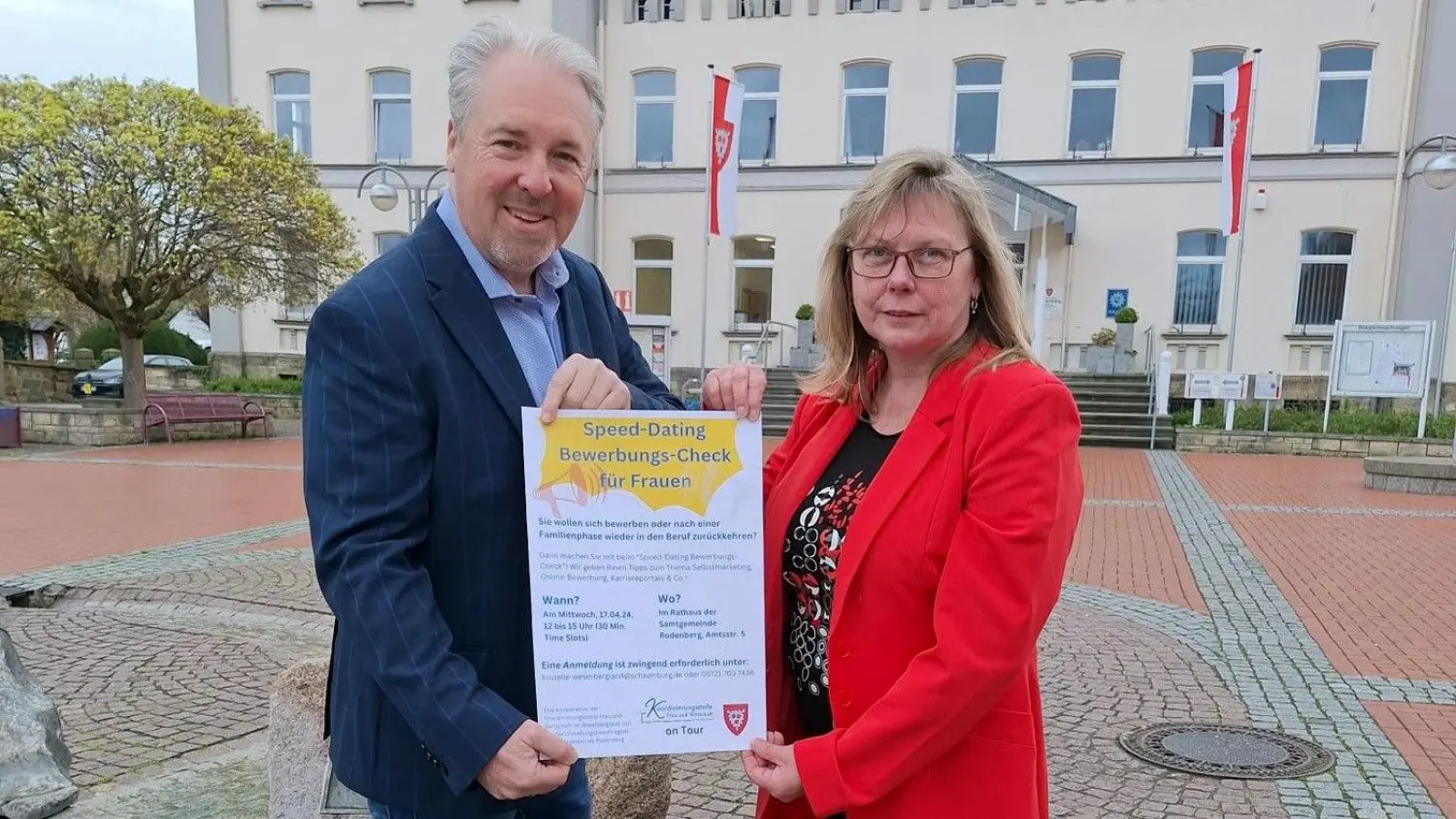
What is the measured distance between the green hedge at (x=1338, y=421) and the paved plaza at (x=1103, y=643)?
526 centimetres

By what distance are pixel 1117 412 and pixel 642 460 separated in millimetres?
16757

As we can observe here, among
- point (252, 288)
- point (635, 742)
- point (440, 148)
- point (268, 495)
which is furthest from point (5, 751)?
point (440, 148)

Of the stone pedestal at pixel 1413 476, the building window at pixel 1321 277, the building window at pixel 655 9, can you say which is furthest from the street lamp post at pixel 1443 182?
the building window at pixel 655 9

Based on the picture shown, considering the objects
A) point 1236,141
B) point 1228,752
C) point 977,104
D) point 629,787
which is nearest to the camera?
point 629,787

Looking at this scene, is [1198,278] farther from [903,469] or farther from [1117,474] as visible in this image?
[903,469]

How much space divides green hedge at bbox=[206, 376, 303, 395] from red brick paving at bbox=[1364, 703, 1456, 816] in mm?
19481

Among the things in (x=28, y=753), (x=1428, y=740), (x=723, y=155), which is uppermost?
(x=723, y=155)

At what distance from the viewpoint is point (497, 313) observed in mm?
1552

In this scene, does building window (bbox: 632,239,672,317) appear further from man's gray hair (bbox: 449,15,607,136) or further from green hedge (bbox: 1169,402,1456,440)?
man's gray hair (bbox: 449,15,607,136)

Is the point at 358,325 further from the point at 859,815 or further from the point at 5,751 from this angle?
the point at 5,751

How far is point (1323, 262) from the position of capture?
59.3 feet

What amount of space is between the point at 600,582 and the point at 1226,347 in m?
20.0

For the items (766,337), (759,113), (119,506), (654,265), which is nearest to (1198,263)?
(766,337)

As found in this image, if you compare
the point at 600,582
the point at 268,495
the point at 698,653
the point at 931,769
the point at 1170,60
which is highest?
the point at 1170,60
